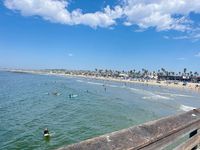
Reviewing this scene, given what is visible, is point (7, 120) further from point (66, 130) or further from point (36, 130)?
point (66, 130)

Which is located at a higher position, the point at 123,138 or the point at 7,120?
the point at 123,138

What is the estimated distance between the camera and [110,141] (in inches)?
76.8

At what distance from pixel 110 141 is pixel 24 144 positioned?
742 inches

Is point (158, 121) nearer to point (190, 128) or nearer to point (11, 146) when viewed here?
point (190, 128)

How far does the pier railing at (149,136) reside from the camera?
1.88 m

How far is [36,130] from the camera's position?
24.0 metres

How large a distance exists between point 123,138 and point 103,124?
26458 mm

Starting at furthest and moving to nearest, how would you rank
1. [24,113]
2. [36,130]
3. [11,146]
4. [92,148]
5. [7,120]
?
[24,113]
[7,120]
[36,130]
[11,146]
[92,148]

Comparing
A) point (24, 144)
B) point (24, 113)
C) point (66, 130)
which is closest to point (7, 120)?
point (24, 113)

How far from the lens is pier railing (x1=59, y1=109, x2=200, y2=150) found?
6.16ft

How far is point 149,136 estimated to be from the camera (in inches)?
91.0

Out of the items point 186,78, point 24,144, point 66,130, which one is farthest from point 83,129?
point 186,78

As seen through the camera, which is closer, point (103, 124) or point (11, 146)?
point (11, 146)

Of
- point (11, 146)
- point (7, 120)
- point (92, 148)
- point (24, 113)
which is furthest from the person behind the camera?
point (24, 113)
